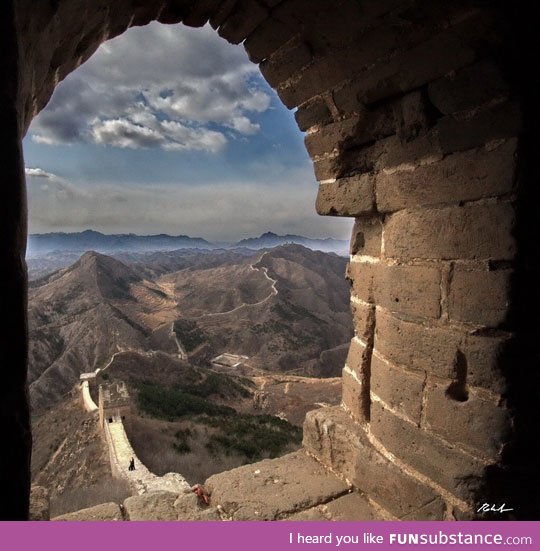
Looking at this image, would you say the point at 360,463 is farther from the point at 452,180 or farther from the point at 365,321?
the point at 452,180

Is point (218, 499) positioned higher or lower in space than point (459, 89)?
lower

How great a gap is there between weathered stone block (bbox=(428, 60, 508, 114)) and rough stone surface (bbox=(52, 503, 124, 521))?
10.2 feet

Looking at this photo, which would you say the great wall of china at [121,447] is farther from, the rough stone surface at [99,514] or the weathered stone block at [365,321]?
the weathered stone block at [365,321]

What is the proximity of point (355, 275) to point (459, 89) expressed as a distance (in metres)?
1.31

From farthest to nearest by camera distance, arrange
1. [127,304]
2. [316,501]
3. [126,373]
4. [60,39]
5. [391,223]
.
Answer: [127,304] < [126,373] < [316,501] < [391,223] < [60,39]

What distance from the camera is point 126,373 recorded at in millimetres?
30812

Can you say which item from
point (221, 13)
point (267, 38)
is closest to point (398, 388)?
point (267, 38)

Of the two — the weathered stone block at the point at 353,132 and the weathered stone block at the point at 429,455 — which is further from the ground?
the weathered stone block at the point at 353,132

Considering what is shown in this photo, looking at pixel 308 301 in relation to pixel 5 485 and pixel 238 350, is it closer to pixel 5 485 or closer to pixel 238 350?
pixel 238 350

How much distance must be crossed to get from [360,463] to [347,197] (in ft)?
5.62

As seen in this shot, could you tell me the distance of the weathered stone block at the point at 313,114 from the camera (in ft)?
8.55

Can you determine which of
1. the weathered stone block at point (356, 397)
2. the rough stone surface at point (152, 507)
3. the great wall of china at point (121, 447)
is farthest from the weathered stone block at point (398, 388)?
the great wall of china at point (121, 447)

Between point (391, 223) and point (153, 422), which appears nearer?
point (391, 223)

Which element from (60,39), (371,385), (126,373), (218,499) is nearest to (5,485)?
(60,39)
